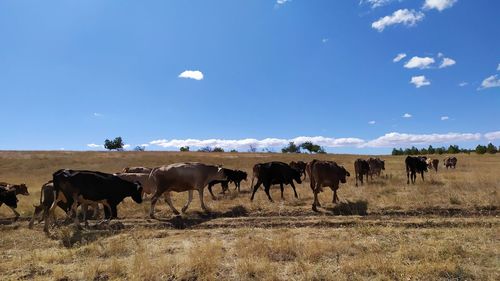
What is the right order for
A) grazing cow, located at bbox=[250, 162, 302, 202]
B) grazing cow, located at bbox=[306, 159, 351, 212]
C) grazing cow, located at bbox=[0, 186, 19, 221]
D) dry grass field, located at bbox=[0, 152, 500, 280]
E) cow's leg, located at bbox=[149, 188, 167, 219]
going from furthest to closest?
grazing cow, located at bbox=[250, 162, 302, 202], grazing cow, located at bbox=[306, 159, 351, 212], grazing cow, located at bbox=[0, 186, 19, 221], cow's leg, located at bbox=[149, 188, 167, 219], dry grass field, located at bbox=[0, 152, 500, 280]

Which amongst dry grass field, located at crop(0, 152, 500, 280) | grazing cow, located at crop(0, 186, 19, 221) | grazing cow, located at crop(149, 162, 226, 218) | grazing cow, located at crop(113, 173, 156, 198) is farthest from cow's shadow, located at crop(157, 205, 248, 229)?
grazing cow, located at crop(0, 186, 19, 221)

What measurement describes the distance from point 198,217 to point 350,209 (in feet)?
17.8

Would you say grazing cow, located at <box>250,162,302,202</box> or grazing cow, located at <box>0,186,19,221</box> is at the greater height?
grazing cow, located at <box>250,162,302,202</box>

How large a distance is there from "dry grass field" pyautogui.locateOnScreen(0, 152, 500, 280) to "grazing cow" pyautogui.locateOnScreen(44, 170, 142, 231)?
2.71 ft

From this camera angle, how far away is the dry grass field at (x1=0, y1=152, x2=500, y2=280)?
812 centimetres

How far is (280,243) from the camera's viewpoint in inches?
385

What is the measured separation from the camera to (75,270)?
8.68 metres

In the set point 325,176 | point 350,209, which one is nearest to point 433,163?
point 325,176

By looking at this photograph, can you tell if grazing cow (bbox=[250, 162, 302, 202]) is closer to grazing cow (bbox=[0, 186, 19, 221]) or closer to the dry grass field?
the dry grass field

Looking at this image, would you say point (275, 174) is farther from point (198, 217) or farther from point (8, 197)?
point (8, 197)

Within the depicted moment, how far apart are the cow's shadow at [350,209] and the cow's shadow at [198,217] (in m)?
3.20

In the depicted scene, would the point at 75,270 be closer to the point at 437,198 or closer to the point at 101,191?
the point at 101,191

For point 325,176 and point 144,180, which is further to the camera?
point 144,180

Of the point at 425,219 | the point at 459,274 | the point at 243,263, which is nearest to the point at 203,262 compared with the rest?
the point at 243,263
